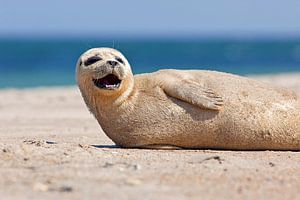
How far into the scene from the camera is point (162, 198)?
5.30m

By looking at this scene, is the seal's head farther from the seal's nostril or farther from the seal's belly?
the seal's belly

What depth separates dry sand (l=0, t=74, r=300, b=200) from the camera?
548cm

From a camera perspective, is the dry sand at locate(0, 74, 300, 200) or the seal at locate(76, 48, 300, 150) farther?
the seal at locate(76, 48, 300, 150)

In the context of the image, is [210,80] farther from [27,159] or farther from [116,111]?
[27,159]

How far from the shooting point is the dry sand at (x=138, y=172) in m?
5.48

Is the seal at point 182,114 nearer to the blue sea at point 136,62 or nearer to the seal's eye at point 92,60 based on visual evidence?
the seal's eye at point 92,60

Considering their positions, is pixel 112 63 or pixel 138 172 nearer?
pixel 138 172

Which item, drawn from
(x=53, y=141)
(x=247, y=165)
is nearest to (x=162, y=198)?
(x=247, y=165)

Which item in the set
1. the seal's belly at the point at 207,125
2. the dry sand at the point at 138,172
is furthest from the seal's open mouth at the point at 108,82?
the dry sand at the point at 138,172

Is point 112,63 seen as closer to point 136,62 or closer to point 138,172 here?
point 138,172

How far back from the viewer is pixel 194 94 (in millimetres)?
7766

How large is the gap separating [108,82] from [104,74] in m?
0.21

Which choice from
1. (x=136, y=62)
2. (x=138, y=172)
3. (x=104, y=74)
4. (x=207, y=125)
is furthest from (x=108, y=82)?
(x=136, y=62)

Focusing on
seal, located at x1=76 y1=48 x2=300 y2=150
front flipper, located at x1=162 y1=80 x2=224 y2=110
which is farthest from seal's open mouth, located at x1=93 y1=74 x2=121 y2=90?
front flipper, located at x1=162 y1=80 x2=224 y2=110
